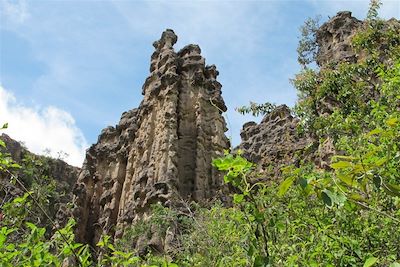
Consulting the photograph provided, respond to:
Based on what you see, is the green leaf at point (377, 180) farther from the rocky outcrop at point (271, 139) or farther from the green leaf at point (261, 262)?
the rocky outcrop at point (271, 139)

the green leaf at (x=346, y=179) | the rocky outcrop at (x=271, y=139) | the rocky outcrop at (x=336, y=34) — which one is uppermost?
the rocky outcrop at (x=336, y=34)

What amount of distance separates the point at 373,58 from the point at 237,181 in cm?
933

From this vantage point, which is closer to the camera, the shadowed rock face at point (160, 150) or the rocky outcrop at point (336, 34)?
the rocky outcrop at point (336, 34)

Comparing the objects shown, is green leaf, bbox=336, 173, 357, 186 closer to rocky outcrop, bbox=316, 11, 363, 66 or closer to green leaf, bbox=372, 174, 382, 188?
green leaf, bbox=372, 174, 382, 188

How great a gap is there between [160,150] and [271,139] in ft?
21.2

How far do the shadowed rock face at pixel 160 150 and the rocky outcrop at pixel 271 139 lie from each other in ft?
5.89

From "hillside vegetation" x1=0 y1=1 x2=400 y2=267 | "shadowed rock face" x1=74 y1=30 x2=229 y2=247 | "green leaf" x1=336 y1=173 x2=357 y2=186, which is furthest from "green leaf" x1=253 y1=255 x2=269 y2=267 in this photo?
"shadowed rock face" x1=74 y1=30 x2=229 y2=247

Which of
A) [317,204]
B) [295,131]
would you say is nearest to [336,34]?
[295,131]

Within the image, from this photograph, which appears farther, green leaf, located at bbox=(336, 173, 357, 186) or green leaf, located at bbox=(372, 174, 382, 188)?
green leaf, located at bbox=(372, 174, 382, 188)

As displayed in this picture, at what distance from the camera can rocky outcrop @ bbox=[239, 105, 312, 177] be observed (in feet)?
72.7

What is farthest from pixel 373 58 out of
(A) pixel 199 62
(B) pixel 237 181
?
(A) pixel 199 62

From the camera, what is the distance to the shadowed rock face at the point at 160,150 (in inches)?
966

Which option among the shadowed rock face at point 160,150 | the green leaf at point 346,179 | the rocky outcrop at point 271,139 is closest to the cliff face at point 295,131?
the rocky outcrop at point 271,139

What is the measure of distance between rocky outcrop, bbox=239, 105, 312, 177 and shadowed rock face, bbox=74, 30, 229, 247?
5.89 ft
